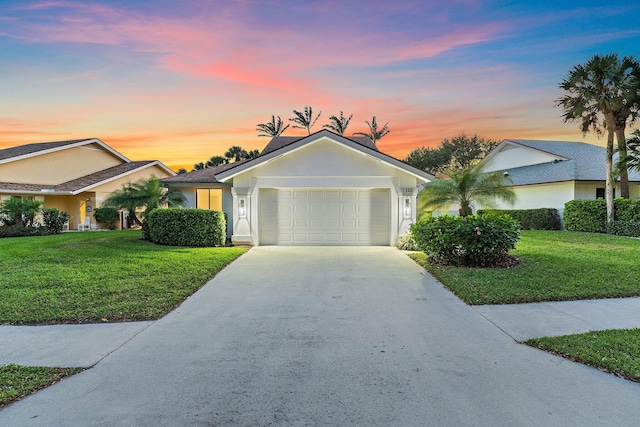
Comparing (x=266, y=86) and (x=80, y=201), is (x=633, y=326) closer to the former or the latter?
(x=266, y=86)

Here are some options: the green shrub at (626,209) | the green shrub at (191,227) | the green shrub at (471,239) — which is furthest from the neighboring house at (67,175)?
the green shrub at (626,209)

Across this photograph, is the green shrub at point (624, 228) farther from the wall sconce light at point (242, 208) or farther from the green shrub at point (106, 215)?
the green shrub at point (106, 215)

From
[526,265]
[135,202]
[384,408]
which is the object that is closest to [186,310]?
[384,408]

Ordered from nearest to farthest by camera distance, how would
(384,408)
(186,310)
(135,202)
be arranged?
(384,408) → (186,310) → (135,202)

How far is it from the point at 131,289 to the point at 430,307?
5.92 m

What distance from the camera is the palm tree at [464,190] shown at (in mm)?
13648

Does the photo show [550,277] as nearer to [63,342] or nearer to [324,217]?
[324,217]

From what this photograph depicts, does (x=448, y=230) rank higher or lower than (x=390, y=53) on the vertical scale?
lower

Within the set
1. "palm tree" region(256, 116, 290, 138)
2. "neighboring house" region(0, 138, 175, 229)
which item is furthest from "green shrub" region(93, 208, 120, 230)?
"palm tree" region(256, 116, 290, 138)

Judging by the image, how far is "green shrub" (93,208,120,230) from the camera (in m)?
22.7

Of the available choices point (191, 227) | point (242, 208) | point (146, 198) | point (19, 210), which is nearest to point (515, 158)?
point (242, 208)

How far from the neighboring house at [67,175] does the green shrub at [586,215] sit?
90.1ft

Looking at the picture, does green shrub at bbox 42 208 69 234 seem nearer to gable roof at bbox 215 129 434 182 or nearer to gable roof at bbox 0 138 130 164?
gable roof at bbox 0 138 130 164

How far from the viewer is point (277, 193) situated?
14469 millimetres
